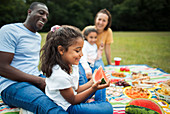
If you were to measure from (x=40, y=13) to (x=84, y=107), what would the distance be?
6.54 ft

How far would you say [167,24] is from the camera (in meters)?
35.0

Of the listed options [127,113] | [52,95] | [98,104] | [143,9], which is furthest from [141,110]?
[143,9]

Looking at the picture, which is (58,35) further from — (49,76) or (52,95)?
(52,95)

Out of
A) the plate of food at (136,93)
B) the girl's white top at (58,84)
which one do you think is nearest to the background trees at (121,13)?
the plate of food at (136,93)

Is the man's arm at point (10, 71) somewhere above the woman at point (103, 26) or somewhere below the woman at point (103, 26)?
below

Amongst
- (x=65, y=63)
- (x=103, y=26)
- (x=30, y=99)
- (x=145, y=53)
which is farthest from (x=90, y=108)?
(x=145, y=53)

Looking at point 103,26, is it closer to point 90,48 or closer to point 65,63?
Result: point 90,48

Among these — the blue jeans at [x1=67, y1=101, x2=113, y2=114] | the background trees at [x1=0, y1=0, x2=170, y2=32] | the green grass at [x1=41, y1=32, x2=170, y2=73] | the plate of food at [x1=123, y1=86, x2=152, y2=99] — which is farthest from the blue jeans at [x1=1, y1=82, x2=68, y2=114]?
the background trees at [x1=0, y1=0, x2=170, y2=32]

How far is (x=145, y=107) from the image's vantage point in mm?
2139

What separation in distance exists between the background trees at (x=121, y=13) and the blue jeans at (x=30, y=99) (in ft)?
104

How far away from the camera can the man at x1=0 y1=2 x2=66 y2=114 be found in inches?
75.1

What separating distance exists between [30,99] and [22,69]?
62 centimetres

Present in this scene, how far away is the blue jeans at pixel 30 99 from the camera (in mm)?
1789

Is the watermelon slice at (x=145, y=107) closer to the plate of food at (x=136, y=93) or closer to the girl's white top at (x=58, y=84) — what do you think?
the plate of food at (x=136, y=93)
